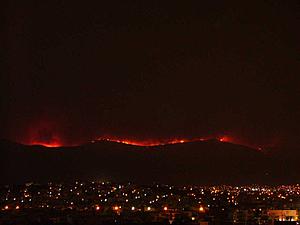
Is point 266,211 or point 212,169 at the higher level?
point 212,169

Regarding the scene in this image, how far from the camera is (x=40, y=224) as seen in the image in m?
13.7

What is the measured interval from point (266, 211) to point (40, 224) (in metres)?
6.86

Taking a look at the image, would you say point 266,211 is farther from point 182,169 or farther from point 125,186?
point 182,169

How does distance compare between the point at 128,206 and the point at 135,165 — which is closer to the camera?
the point at 128,206

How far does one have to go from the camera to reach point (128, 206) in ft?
63.4

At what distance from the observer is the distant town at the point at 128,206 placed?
1500cm

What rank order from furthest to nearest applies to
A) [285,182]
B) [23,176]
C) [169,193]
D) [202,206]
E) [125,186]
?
[285,182], [23,176], [125,186], [169,193], [202,206]

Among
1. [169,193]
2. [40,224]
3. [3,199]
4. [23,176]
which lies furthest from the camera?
[23,176]

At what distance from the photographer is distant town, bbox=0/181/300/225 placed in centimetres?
1500

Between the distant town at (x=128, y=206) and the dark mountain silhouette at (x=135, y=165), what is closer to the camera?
the distant town at (x=128, y=206)

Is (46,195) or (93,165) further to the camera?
(93,165)

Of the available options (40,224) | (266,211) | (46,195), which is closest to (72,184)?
(46,195)

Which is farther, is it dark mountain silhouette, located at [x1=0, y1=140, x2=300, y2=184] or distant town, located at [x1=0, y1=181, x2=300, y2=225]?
dark mountain silhouette, located at [x1=0, y1=140, x2=300, y2=184]

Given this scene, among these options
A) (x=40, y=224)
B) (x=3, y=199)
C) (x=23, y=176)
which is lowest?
(x=40, y=224)
